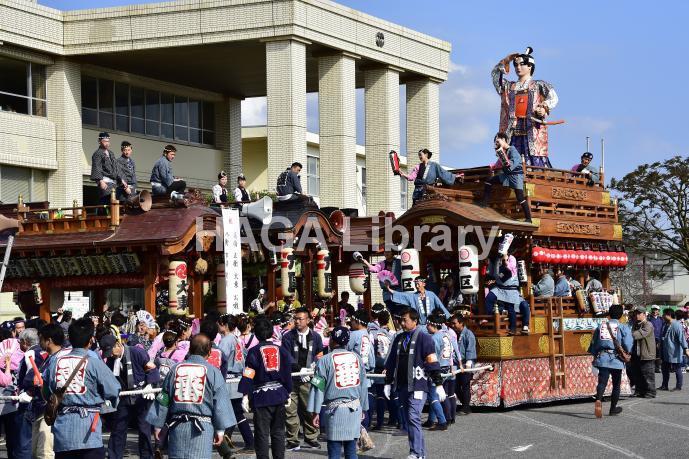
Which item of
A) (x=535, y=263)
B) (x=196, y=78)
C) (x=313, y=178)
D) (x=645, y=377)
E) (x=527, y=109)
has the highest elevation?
(x=196, y=78)

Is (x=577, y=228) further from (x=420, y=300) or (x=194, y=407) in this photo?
(x=194, y=407)

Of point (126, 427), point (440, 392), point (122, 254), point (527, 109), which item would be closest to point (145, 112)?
point (122, 254)

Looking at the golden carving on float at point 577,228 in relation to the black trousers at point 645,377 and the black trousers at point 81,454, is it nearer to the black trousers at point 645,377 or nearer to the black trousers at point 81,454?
the black trousers at point 645,377

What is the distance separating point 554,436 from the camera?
1559 cm

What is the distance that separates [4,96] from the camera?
121ft

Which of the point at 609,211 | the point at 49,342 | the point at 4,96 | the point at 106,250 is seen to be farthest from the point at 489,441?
the point at 4,96

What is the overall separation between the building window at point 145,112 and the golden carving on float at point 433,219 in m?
22.7

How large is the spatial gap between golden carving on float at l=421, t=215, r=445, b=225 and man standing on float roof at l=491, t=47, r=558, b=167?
3420mm

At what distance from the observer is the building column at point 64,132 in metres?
37.7

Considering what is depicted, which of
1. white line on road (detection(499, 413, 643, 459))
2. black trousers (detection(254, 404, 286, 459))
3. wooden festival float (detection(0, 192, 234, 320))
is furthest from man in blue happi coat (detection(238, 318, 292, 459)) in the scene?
wooden festival float (detection(0, 192, 234, 320))

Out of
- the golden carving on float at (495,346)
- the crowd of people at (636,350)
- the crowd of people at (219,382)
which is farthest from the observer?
the golden carving on float at (495,346)

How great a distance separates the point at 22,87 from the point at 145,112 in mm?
5754

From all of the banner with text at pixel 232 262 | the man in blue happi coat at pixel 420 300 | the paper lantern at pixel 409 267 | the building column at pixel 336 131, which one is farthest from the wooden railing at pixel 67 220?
the building column at pixel 336 131

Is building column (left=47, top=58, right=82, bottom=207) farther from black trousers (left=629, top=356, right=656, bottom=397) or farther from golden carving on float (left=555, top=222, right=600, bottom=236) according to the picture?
black trousers (left=629, top=356, right=656, bottom=397)
